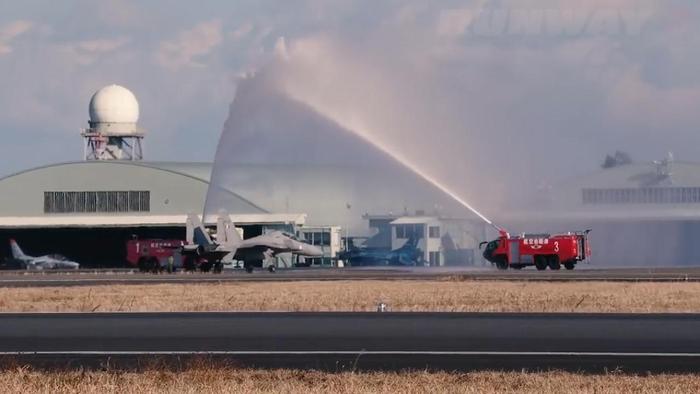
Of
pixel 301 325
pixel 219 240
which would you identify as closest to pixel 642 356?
pixel 301 325

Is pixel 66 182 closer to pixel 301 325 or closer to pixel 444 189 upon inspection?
pixel 444 189

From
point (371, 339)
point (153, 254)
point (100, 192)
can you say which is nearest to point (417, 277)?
point (153, 254)

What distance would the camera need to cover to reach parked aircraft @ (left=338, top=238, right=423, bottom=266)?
96625 millimetres

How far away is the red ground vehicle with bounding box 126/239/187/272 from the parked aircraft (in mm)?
15187

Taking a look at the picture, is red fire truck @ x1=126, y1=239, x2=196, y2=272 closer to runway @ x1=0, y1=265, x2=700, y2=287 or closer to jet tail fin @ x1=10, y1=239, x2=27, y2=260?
jet tail fin @ x1=10, y1=239, x2=27, y2=260

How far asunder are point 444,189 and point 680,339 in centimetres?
4477

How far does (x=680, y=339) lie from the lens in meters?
26.0

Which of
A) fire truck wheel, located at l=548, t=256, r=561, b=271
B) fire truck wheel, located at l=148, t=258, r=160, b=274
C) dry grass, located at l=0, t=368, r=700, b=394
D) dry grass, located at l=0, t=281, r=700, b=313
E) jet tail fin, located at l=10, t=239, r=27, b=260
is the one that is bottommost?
dry grass, located at l=0, t=368, r=700, b=394

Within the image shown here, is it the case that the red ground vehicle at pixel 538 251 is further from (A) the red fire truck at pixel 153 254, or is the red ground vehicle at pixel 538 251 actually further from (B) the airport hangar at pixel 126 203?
(A) the red fire truck at pixel 153 254

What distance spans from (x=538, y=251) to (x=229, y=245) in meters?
20.7

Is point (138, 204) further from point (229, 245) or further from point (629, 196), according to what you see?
point (629, 196)

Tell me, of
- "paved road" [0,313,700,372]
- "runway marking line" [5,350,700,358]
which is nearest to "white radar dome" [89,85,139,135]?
"paved road" [0,313,700,372]

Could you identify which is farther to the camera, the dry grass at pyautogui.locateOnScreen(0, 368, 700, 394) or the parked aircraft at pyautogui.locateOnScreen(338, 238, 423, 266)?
the parked aircraft at pyautogui.locateOnScreen(338, 238, 423, 266)

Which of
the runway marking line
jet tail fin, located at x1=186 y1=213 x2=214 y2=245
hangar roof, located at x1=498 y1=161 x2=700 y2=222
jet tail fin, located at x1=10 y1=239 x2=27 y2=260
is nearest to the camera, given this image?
the runway marking line
